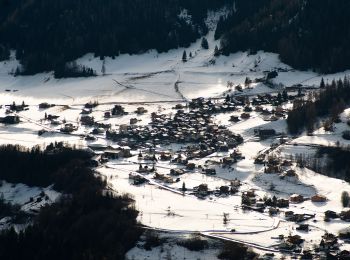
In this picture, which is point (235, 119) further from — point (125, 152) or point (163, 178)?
point (163, 178)

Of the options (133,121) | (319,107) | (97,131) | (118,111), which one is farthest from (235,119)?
(118,111)

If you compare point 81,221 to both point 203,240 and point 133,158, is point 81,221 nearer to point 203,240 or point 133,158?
point 203,240

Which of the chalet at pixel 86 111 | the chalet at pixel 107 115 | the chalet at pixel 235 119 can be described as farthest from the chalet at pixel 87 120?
the chalet at pixel 235 119

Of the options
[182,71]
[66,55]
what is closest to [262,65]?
[182,71]

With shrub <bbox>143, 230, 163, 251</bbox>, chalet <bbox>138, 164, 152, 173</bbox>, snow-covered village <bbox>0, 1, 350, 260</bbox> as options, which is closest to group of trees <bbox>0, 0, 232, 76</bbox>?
snow-covered village <bbox>0, 1, 350, 260</bbox>

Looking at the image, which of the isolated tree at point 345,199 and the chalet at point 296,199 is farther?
the chalet at point 296,199

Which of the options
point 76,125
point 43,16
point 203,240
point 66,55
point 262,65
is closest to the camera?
point 203,240

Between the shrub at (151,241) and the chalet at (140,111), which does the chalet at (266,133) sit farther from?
the shrub at (151,241)
